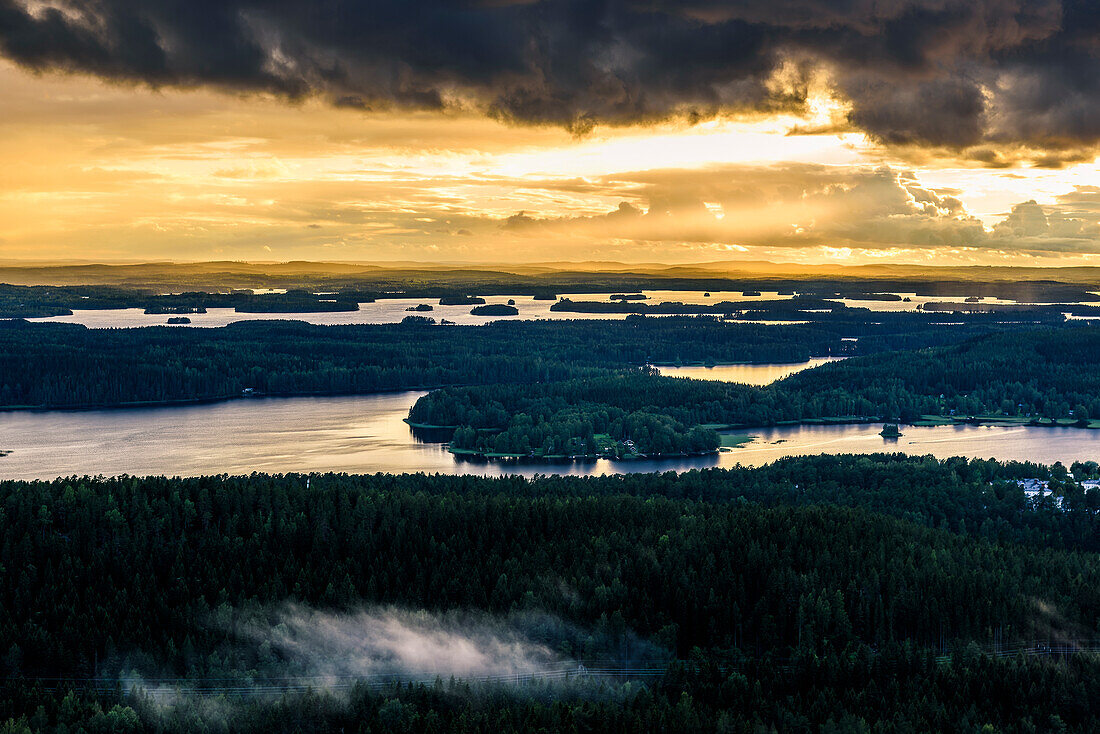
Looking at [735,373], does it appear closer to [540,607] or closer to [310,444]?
[310,444]

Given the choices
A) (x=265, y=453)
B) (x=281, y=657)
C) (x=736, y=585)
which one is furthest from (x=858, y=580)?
(x=265, y=453)

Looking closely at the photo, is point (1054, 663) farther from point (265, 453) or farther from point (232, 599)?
point (265, 453)

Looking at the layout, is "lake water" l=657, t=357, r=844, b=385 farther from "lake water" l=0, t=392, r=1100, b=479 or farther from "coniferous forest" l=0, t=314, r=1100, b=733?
"coniferous forest" l=0, t=314, r=1100, b=733

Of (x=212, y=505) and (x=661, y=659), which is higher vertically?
(x=212, y=505)

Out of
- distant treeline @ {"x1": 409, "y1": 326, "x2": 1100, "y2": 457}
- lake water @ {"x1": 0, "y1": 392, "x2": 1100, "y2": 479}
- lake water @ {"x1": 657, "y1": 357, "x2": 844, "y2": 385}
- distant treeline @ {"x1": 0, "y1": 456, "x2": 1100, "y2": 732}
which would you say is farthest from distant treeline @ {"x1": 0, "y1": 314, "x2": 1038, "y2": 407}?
distant treeline @ {"x1": 0, "y1": 456, "x2": 1100, "y2": 732}

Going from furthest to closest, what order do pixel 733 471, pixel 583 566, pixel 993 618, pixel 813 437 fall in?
pixel 813 437 → pixel 733 471 → pixel 583 566 → pixel 993 618
